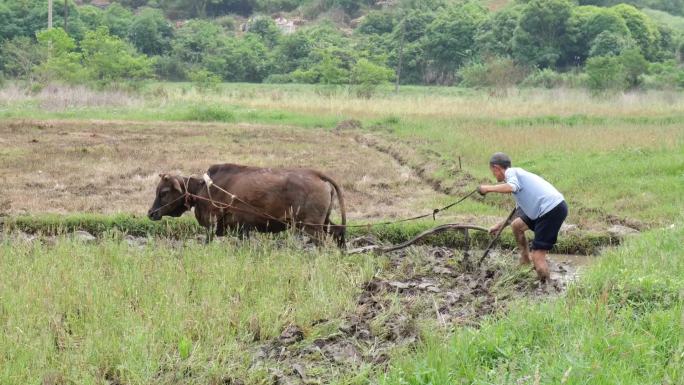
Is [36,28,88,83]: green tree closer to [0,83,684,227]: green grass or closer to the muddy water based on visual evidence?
[0,83,684,227]: green grass

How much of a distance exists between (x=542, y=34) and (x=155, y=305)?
1922 inches

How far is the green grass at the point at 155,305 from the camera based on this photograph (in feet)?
19.6

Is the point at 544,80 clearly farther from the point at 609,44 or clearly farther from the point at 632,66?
the point at 632,66

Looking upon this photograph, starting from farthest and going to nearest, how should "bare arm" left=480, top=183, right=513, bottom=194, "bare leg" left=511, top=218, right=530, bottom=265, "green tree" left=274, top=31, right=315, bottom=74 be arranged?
"green tree" left=274, top=31, right=315, bottom=74 < "bare leg" left=511, top=218, right=530, bottom=265 < "bare arm" left=480, top=183, right=513, bottom=194

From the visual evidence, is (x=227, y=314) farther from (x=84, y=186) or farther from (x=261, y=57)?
(x=261, y=57)

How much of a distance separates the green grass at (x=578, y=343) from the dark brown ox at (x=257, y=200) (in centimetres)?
323

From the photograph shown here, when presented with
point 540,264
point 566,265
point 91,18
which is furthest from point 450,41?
point 540,264

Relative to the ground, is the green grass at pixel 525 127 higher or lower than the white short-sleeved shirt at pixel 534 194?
lower

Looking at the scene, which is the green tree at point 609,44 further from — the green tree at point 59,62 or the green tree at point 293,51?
the green tree at point 59,62

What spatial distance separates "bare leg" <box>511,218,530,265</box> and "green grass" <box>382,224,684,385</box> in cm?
145

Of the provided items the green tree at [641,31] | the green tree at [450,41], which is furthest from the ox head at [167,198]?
the green tree at [641,31]

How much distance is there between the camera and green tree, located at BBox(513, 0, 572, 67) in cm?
5081

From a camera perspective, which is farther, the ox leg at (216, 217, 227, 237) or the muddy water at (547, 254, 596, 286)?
the ox leg at (216, 217, 227, 237)

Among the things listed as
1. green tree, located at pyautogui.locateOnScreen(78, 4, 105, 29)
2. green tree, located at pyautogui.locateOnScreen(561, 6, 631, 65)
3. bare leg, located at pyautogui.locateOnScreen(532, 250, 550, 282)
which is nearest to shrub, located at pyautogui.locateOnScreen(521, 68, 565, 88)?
green tree, located at pyautogui.locateOnScreen(561, 6, 631, 65)
